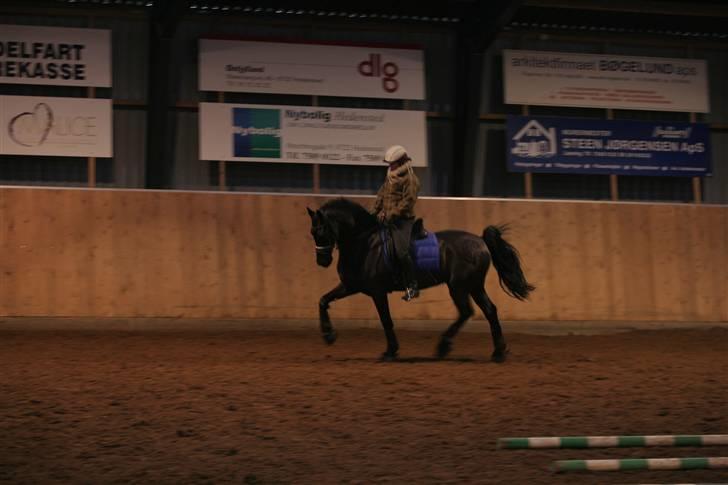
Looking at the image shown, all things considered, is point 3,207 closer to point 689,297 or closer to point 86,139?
point 86,139

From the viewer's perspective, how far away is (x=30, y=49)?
14547mm

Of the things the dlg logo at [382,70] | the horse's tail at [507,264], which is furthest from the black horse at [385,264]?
the dlg logo at [382,70]

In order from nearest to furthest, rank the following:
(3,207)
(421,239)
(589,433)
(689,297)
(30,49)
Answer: (589,433) → (421,239) → (3,207) → (30,49) → (689,297)

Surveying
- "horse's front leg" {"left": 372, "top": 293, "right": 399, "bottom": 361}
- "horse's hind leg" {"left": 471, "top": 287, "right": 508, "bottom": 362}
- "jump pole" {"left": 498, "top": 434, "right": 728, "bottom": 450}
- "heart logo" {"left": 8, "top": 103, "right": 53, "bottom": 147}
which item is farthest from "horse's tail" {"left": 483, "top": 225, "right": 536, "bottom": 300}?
"heart logo" {"left": 8, "top": 103, "right": 53, "bottom": 147}

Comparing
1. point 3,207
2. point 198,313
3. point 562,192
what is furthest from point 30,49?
point 562,192

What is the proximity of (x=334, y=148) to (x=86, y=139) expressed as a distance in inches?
180

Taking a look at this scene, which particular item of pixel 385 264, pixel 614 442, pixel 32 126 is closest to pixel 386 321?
pixel 385 264

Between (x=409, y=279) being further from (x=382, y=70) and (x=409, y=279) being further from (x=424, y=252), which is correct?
(x=382, y=70)

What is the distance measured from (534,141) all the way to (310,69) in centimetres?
481

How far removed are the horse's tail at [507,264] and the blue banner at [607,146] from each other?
6635mm

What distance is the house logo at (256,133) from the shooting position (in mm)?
15305

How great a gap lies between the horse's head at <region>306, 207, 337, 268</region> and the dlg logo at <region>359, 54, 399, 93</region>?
23.6 feet

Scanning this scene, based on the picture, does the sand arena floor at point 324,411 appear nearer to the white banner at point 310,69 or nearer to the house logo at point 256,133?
the house logo at point 256,133

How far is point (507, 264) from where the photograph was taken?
10.2m
